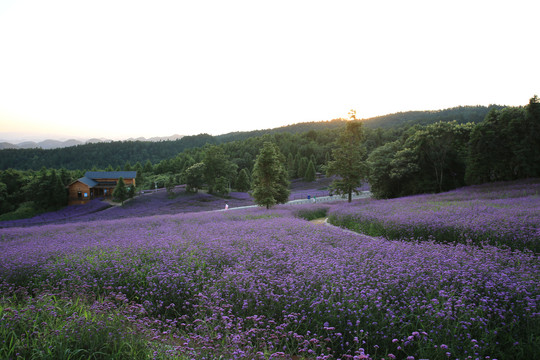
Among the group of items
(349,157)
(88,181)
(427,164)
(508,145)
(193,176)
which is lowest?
(193,176)

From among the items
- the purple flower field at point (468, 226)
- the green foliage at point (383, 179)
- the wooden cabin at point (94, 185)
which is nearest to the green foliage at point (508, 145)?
the green foliage at point (383, 179)

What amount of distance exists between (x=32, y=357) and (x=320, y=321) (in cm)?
343

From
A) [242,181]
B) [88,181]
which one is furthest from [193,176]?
[88,181]

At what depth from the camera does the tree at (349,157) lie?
27078 mm

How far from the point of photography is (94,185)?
→ 55.2 metres

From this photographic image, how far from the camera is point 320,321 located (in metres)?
4.27

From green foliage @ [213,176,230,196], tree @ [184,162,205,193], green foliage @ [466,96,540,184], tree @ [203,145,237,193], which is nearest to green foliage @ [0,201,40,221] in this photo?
tree @ [184,162,205,193]

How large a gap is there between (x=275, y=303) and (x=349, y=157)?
2382cm

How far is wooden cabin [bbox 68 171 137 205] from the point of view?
52.3 m

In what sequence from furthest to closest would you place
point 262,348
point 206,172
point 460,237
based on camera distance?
1. point 206,172
2. point 460,237
3. point 262,348

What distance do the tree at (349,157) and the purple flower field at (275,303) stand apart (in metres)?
19.7

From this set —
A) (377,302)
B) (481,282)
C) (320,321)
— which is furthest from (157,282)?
(481,282)

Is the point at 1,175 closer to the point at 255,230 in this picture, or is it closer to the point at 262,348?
the point at 255,230

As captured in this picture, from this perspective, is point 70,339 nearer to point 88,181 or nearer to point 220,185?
point 220,185
